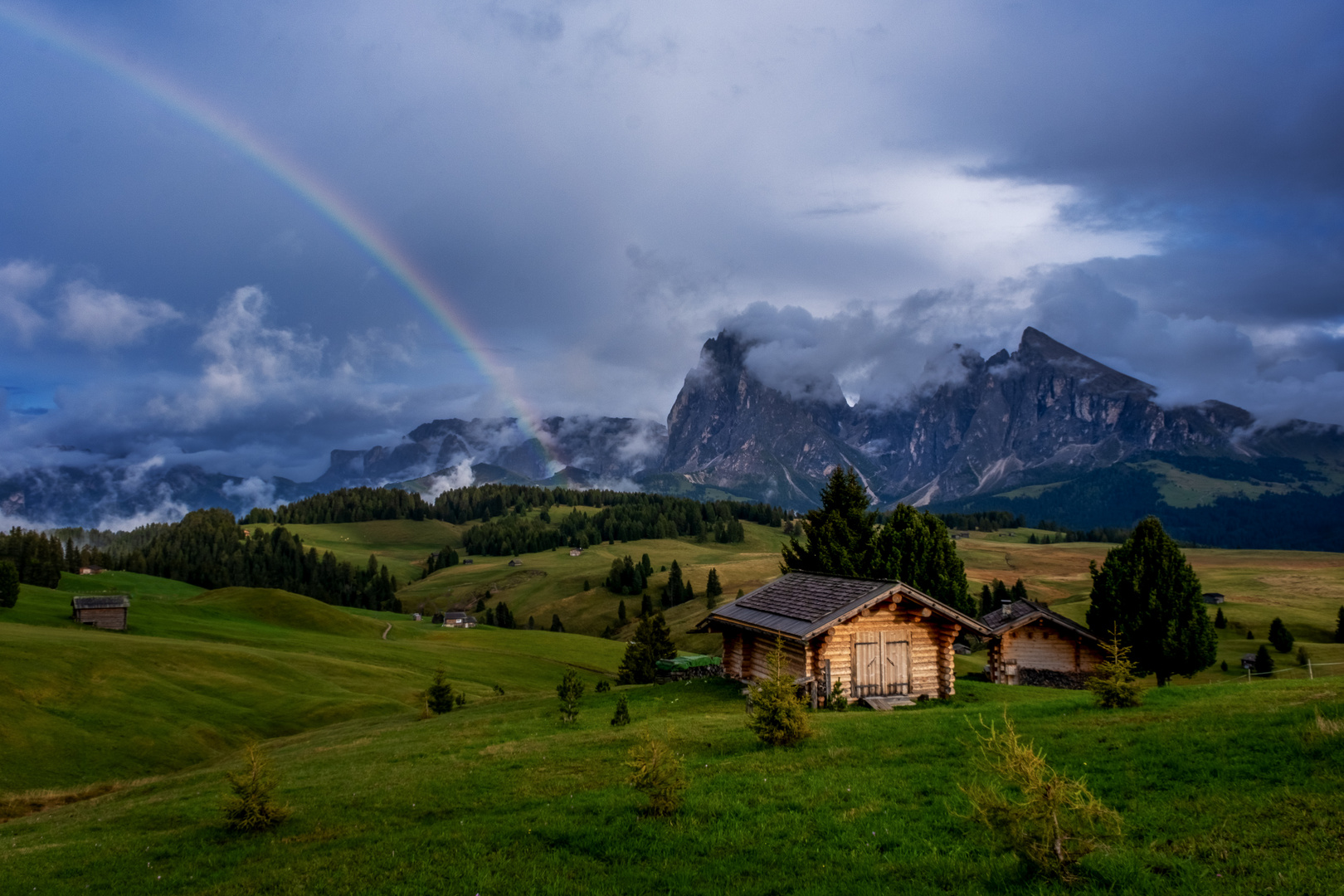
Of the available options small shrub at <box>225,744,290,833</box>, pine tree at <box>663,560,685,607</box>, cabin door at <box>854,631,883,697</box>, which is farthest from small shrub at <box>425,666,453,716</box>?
pine tree at <box>663,560,685,607</box>

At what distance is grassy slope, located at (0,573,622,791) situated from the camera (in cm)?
3975

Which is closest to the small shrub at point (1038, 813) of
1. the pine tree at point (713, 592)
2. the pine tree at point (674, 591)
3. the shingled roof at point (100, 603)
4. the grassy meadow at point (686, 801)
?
the grassy meadow at point (686, 801)

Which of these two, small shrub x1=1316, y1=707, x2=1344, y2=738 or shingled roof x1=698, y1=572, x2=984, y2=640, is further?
shingled roof x1=698, y1=572, x2=984, y2=640

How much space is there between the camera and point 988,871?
10695 mm

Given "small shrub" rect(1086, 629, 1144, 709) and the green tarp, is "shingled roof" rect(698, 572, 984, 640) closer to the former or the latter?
"small shrub" rect(1086, 629, 1144, 709)

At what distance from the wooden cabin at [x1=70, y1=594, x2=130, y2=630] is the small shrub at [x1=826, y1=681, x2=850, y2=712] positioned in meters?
80.6

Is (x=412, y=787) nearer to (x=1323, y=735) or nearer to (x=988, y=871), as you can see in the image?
(x=988, y=871)

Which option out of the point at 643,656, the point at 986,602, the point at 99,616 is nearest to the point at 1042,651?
the point at 643,656

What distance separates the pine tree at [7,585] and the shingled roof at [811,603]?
262 feet

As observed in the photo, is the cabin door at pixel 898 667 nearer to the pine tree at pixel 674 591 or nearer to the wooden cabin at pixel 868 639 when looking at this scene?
the wooden cabin at pixel 868 639

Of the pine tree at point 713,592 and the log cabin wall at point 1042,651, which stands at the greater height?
the log cabin wall at point 1042,651

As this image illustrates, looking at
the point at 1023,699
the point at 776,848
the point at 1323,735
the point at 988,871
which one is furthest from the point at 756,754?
the point at 1023,699

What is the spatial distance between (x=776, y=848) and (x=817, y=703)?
2008 cm

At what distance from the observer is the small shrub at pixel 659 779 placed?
14336 mm
